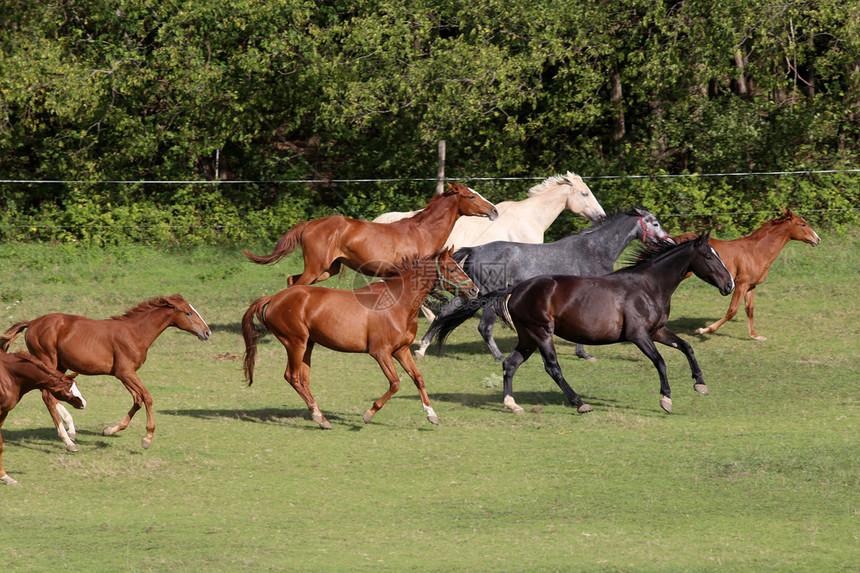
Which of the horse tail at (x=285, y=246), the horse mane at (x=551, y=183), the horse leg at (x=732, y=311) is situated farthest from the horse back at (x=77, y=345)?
the horse leg at (x=732, y=311)

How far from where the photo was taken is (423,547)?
662 centimetres

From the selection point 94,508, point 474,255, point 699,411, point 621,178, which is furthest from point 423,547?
point 621,178

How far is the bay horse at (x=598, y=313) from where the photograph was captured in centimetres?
1013

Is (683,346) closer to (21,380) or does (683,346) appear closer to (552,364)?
(552,364)

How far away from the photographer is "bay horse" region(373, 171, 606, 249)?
14680 millimetres

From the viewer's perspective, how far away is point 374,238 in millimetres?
13086

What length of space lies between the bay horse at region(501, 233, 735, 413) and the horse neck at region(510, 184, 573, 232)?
175 inches

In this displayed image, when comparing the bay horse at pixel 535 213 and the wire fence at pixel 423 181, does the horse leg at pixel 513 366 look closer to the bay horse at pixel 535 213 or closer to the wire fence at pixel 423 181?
the bay horse at pixel 535 213

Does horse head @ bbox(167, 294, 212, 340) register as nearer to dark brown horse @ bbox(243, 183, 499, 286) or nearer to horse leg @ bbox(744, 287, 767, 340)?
dark brown horse @ bbox(243, 183, 499, 286)

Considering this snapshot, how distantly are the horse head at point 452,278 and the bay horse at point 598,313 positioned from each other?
90 centimetres

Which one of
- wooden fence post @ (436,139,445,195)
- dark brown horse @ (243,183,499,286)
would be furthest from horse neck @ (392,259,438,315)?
wooden fence post @ (436,139,445,195)

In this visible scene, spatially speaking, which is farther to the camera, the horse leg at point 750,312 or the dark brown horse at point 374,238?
the horse leg at point 750,312

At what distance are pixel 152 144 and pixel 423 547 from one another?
14.9 m

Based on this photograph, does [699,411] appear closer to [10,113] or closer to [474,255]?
[474,255]
